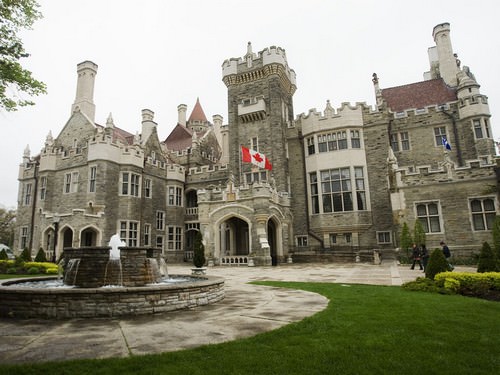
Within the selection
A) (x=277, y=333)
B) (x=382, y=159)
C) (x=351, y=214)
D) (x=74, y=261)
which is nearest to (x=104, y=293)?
(x=74, y=261)

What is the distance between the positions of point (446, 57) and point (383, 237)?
18463 millimetres

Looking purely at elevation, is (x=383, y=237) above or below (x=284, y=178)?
below

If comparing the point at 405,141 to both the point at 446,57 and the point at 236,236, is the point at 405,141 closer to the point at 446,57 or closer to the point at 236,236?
the point at 446,57

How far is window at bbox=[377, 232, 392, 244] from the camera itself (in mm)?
26391

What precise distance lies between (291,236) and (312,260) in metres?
3.12

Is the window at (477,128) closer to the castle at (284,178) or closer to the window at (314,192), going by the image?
the castle at (284,178)

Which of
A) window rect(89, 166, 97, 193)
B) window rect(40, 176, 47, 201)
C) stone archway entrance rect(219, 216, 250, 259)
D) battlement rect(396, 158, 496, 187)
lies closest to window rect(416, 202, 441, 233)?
battlement rect(396, 158, 496, 187)

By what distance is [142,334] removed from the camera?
5.62m

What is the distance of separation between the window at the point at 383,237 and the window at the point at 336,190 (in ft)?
9.94

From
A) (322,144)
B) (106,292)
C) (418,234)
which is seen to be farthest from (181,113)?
(106,292)

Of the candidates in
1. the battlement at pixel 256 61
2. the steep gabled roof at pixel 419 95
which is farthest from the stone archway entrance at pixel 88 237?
the steep gabled roof at pixel 419 95

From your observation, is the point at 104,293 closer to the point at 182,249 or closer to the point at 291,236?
the point at 291,236

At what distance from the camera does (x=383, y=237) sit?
26.5 meters

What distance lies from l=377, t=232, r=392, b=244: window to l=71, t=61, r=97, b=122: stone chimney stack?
27.9m
